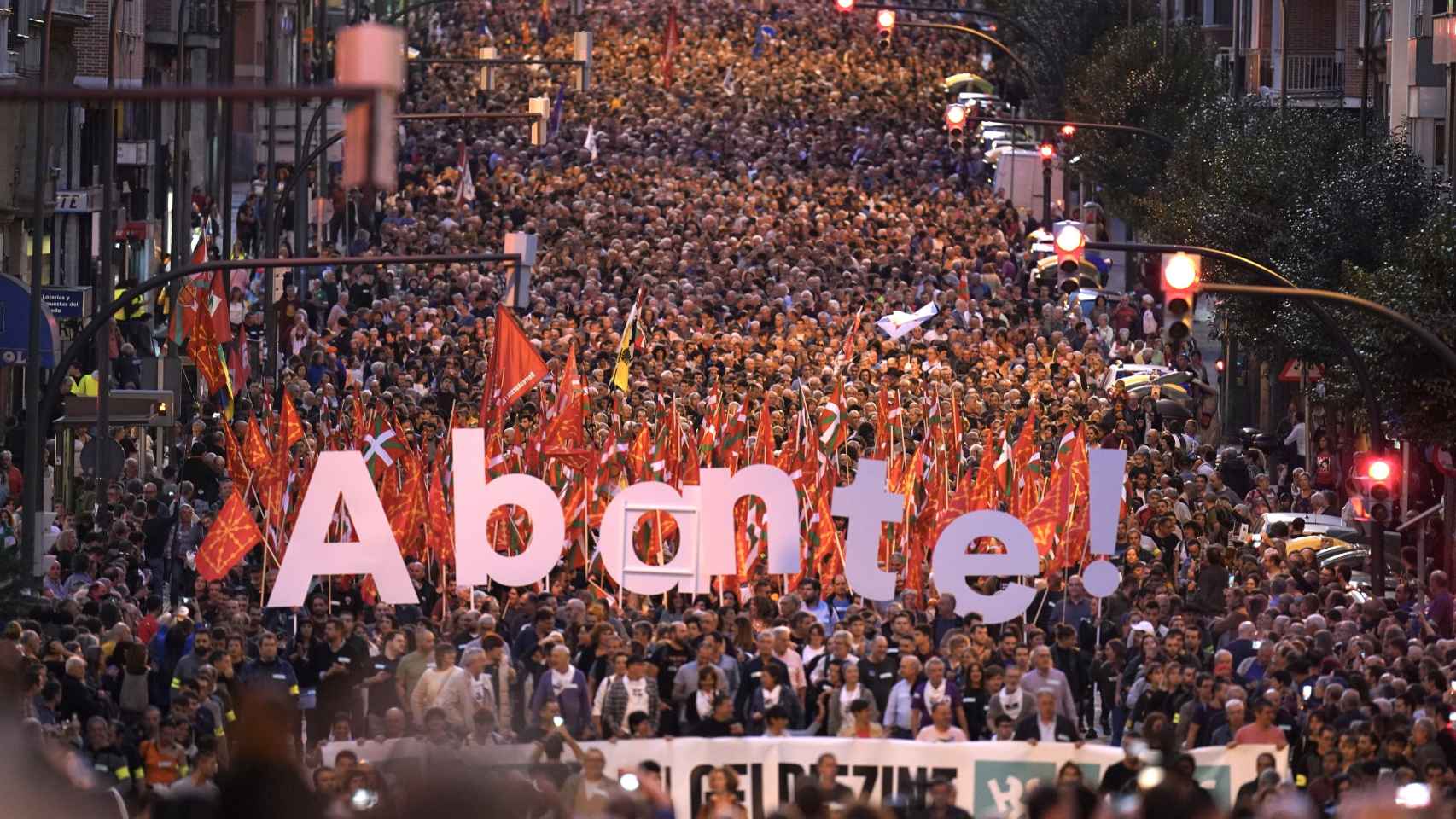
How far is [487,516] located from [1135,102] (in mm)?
36218

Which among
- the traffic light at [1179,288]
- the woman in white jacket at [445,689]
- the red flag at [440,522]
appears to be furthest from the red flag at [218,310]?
the woman in white jacket at [445,689]

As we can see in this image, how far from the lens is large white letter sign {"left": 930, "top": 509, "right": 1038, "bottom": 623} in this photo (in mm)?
22750

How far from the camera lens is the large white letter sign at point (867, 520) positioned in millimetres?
22969

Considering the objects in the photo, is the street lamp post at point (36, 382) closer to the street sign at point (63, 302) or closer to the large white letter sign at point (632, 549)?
the large white letter sign at point (632, 549)

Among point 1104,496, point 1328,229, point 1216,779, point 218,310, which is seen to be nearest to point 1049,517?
point 1104,496

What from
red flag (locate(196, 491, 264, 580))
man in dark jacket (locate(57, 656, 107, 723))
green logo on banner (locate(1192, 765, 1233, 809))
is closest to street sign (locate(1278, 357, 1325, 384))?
red flag (locate(196, 491, 264, 580))

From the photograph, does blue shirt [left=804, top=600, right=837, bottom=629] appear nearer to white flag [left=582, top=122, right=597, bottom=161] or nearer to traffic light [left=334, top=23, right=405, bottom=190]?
traffic light [left=334, top=23, right=405, bottom=190]

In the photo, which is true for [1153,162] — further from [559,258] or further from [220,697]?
[220,697]

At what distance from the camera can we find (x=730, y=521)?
23016mm

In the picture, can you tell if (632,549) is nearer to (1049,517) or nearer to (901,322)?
(1049,517)

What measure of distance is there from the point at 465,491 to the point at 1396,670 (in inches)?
274

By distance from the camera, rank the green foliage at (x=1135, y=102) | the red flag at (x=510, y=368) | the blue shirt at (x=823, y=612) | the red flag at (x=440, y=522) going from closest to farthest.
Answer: the blue shirt at (x=823, y=612) → the red flag at (x=440, y=522) → the red flag at (x=510, y=368) → the green foliage at (x=1135, y=102)

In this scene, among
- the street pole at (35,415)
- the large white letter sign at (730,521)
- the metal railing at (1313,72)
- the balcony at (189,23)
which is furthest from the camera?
the balcony at (189,23)

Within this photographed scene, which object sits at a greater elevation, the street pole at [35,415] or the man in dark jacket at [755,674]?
the street pole at [35,415]
